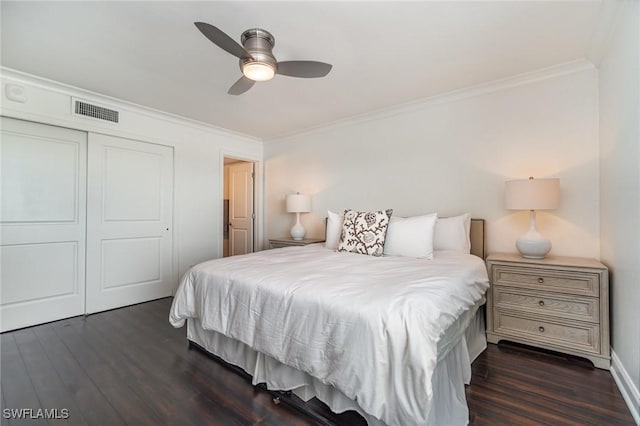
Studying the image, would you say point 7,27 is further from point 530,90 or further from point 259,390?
point 530,90

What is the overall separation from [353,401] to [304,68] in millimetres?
2093

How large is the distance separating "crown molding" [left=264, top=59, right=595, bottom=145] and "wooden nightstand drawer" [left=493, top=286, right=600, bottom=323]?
75.9 inches

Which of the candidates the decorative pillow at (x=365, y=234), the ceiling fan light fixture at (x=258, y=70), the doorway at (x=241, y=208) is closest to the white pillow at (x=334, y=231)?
the decorative pillow at (x=365, y=234)

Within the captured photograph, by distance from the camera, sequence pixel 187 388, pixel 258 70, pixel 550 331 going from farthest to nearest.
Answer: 1. pixel 550 331
2. pixel 258 70
3. pixel 187 388

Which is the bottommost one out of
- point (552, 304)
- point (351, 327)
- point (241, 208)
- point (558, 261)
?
point (552, 304)

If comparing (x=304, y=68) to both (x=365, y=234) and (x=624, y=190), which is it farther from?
(x=624, y=190)

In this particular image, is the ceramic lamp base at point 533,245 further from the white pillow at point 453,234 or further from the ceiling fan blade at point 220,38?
the ceiling fan blade at point 220,38

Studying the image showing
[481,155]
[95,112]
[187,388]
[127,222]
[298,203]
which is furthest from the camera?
[298,203]

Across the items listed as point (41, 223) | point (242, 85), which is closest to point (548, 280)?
point (242, 85)

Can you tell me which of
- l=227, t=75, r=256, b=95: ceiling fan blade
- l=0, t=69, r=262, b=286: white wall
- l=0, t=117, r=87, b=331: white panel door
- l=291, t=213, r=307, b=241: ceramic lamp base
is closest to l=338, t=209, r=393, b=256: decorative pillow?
l=291, t=213, r=307, b=241: ceramic lamp base

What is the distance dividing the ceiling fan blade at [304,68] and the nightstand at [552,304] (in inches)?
81.1

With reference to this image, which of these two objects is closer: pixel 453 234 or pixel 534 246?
pixel 534 246

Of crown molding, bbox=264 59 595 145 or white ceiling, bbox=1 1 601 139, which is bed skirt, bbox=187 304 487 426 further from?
crown molding, bbox=264 59 595 145

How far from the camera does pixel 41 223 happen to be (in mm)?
2838
